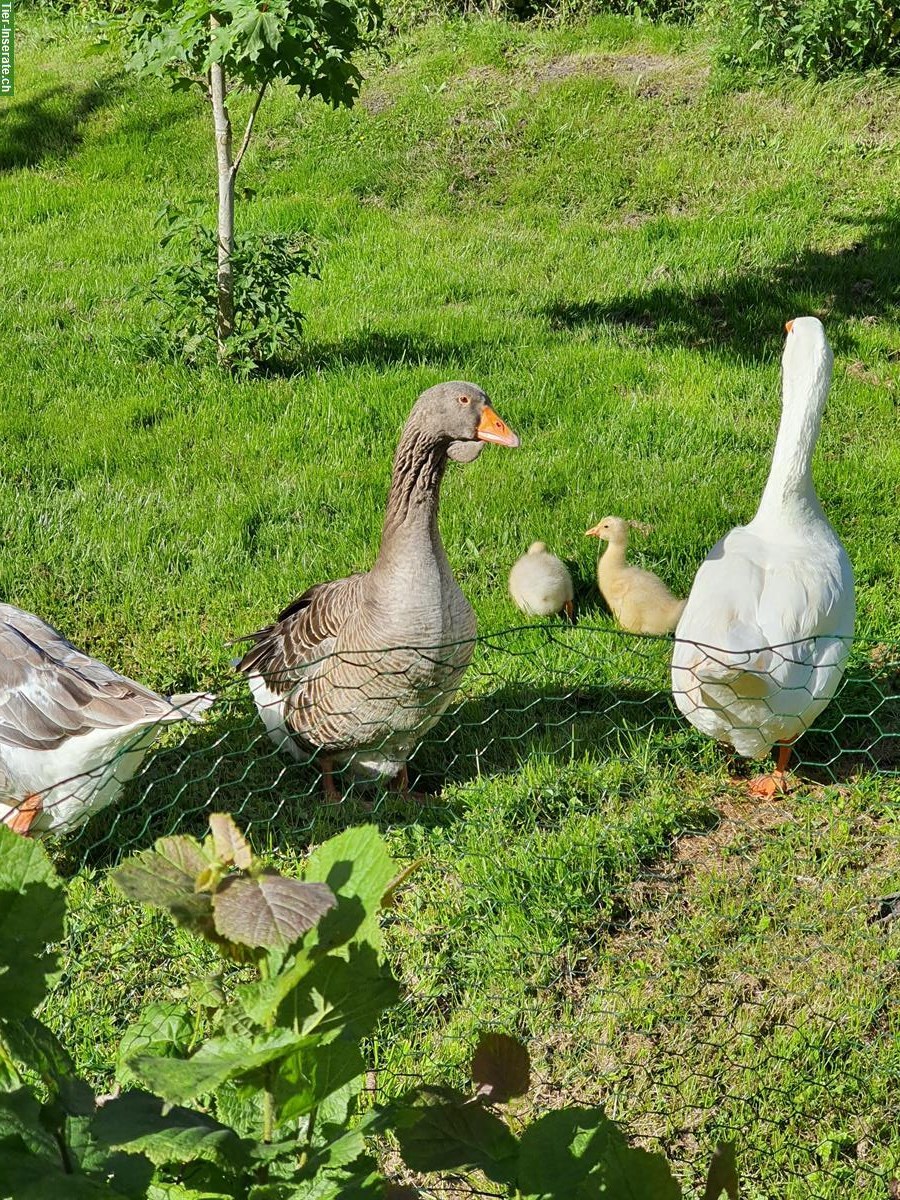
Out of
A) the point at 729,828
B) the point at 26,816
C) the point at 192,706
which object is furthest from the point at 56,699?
the point at 729,828

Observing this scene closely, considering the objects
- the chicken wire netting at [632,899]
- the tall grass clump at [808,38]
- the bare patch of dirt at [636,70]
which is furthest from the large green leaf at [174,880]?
the bare patch of dirt at [636,70]

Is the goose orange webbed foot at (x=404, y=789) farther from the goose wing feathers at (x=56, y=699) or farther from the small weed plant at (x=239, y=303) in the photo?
the small weed plant at (x=239, y=303)

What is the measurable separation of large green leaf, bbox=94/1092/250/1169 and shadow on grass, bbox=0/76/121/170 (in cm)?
1123

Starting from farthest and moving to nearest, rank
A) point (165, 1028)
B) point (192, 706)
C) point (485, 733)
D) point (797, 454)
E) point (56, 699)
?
point (485, 733) → point (797, 454) → point (56, 699) → point (192, 706) → point (165, 1028)

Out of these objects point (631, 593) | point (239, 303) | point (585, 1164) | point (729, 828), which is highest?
point (585, 1164)

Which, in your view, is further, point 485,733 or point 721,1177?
point 485,733

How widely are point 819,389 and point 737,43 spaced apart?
24.7 feet

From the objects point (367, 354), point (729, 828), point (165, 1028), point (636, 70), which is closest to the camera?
point (165, 1028)

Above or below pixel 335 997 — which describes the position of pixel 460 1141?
below

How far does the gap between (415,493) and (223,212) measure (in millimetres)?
3767

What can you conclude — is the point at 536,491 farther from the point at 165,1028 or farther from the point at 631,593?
the point at 165,1028

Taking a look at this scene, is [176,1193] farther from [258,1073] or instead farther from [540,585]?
[540,585]

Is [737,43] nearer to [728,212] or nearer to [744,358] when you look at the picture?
[728,212]

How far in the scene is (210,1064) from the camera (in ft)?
3.59
